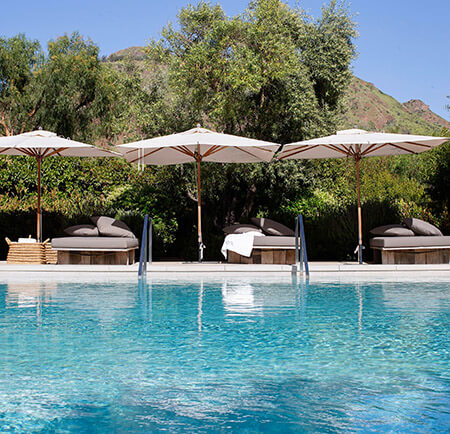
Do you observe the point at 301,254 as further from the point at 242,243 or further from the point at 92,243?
the point at 92,243

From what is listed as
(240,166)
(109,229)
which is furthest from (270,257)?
(240,166)

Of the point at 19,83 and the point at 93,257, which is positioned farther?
the point at 19,83

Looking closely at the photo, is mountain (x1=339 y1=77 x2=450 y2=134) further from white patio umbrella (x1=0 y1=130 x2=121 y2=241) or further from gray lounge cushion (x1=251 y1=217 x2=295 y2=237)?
white patio umbrella (x1=0 y1=130 x2=121 y2=241)

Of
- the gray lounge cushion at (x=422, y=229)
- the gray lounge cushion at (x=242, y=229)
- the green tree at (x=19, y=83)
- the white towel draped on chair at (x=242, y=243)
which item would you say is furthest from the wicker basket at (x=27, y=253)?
the green tree at (x=19, y=83)

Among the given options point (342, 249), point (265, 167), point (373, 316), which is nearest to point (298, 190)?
point (265, 167)

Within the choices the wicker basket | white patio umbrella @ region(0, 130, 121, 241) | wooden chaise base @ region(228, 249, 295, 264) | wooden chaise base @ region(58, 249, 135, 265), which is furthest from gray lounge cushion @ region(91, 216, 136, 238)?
wooden chaise base @ region(228, 249, 295, 264)

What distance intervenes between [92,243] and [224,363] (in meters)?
7.85

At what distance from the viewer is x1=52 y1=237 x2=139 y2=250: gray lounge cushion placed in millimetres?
12203

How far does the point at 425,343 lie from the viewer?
5.68 meters

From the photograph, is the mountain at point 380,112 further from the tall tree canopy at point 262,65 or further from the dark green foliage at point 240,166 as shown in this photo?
the dark green foliage at point 240,166

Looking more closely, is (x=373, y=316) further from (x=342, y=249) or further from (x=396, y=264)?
(x=342, y=249)

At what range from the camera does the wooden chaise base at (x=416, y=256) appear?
40.1 ft

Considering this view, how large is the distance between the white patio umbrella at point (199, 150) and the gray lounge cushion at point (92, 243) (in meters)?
1.78

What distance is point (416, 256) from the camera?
12.2 m
